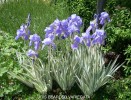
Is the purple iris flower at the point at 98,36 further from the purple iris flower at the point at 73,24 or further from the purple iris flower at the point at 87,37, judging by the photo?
the purple iris flower at the point at 73,24

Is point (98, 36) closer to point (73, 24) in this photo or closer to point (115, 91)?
point (73, 24)

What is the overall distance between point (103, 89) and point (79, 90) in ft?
1.00

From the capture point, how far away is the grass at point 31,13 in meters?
5.73

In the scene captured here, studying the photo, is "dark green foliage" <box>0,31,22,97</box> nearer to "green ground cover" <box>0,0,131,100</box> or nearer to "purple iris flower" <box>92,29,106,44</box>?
"green ground cover" <box>0,0,131,100</box>

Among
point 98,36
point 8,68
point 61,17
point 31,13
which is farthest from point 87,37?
point 31,13

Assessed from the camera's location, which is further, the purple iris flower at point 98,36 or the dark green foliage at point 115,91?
the dark green foliage at point 115,91

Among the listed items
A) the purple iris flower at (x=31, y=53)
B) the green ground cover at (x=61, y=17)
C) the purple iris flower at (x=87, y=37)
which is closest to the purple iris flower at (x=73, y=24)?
the purple iris flower at (x=87, y=37)

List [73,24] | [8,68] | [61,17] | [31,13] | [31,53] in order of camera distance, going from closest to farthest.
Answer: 1. [31,53]
2. [73,24]
3. [8,68]
4. [61,17]
5. [31,13]

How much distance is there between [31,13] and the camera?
6.46m

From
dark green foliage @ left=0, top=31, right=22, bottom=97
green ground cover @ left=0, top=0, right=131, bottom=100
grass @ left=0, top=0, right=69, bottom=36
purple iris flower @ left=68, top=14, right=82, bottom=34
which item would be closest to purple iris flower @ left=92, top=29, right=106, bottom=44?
purple iris flower @ left=68, top=14, right=82, bottom=34

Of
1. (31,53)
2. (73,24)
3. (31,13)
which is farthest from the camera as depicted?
(31,13)

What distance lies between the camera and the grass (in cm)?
573

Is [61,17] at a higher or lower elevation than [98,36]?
lower

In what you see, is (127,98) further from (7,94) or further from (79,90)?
(7,94)
